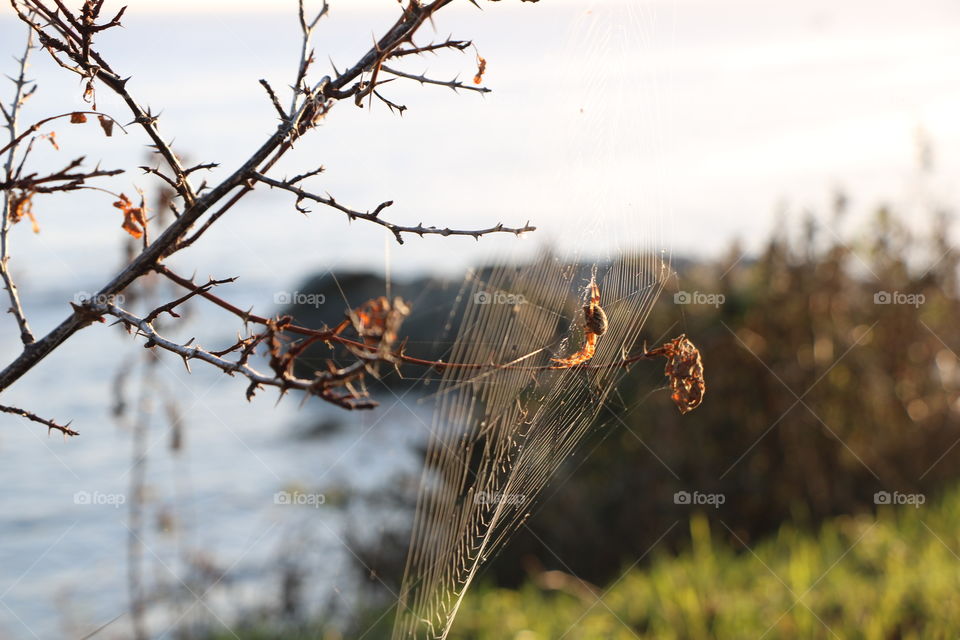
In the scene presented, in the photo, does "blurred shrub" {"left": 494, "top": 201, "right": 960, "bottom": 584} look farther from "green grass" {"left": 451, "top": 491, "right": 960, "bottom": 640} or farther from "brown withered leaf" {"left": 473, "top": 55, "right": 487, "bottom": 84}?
"brown withered leaf" {"left": 473, "top": 55, "right": 487, "bottom": 84}

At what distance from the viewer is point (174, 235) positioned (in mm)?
1426

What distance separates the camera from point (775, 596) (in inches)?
180

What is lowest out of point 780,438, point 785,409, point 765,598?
point 765,598

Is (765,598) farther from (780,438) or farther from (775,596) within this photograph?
(780,438)

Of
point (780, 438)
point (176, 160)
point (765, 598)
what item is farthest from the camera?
point (780, 438)

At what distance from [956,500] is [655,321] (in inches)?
Result: 92.8

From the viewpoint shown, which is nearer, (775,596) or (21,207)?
(21,207)

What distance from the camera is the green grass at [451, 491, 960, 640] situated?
423 centimetres

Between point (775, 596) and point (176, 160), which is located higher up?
point (176, 160)

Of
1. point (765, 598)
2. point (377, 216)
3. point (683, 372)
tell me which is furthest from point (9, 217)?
point (765, 598)

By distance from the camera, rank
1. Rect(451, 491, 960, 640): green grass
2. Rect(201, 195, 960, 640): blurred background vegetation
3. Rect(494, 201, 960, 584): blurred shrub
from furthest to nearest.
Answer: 1. Rect(494, 201, 960, 584): blurred shrub
2. Rect(201, 195, 960, 640): blurred background vegetation
3. Rect(451, 491, 960, 640): green grass

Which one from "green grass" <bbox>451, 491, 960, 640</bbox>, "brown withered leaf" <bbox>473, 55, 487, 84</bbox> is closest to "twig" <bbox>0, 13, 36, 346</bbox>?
"brown withered leaf" <bbox>473, 55, 487, 84</bbox>

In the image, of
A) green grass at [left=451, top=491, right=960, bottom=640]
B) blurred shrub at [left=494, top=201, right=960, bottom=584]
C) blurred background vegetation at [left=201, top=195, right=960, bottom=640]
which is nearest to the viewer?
green grass at [left=451, top=491, right=960, bottom=640]

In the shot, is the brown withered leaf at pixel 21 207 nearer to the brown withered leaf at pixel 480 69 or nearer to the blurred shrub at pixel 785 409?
the brown withered leaf at pixel 480 69
